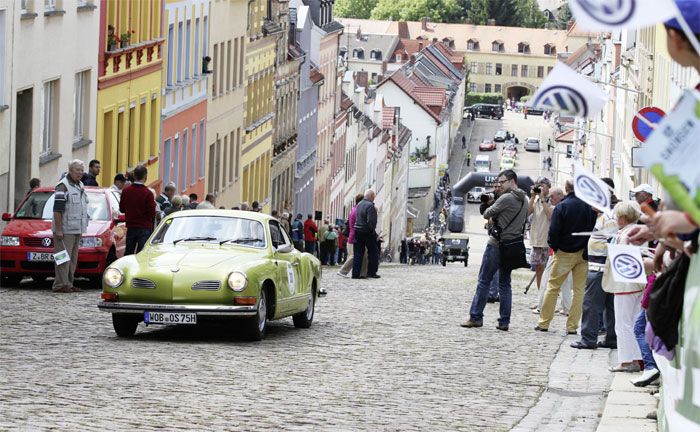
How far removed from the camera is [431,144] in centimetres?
13838

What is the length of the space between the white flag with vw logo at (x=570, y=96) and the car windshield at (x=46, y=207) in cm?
1849

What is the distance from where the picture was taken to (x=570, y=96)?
17.9ft

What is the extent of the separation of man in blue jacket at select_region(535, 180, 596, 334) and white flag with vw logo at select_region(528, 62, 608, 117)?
11496 millimetres

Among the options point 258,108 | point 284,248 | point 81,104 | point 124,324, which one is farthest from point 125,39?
point 124,324

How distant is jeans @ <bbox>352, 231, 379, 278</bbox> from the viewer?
31.6 metres

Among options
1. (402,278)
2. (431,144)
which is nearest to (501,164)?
(431,144)

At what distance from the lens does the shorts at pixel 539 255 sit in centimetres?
2264

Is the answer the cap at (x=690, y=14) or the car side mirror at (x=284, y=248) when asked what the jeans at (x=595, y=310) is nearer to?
the car side mirror at (x=284, y=248)

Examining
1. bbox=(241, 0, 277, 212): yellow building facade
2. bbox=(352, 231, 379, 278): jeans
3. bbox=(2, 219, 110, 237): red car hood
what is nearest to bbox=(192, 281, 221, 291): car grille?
bbox=(2, 219, 110, 237): red car hood

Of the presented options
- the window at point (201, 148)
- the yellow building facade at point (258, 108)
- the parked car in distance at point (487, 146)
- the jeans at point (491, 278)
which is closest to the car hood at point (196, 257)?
the jeans at point (491, 278)

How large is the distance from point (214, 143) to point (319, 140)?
26.8 m

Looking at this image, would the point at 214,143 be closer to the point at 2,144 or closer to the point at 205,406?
the point at 2,144

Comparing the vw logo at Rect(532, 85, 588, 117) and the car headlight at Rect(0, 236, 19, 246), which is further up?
the vw logo at Rect(532, 85, 588, 117)

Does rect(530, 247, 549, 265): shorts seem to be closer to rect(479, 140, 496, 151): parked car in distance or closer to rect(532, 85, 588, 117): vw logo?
rect(532, 85, 588, 117): vw logo
